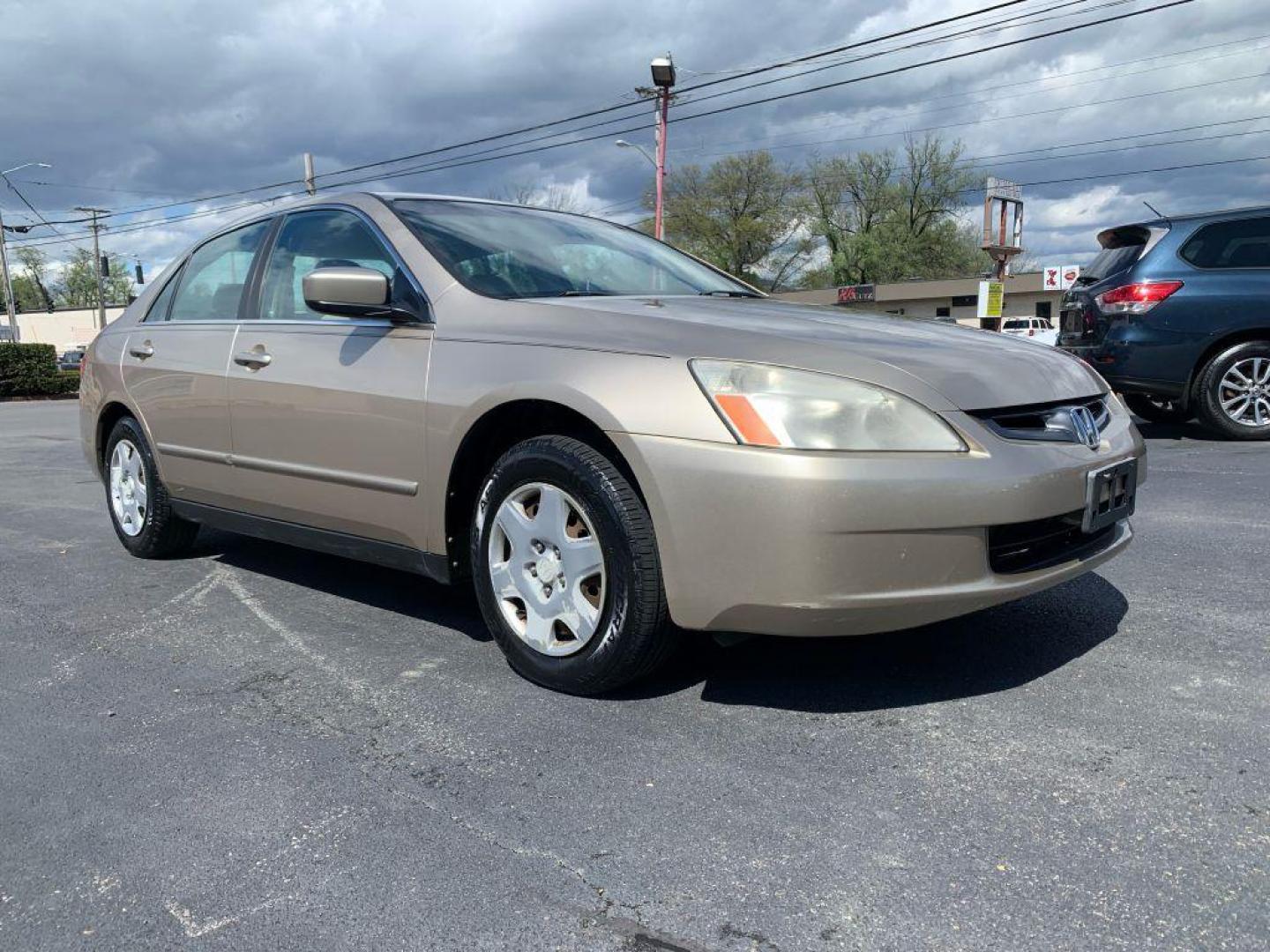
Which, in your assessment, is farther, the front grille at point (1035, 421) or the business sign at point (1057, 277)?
the business sign at point (1057, 277)

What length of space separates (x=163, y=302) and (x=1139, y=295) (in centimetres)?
679

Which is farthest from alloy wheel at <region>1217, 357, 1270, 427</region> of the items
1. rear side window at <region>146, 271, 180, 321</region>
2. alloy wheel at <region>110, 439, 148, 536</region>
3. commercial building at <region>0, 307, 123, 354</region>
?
commercial building at <region>0, 307, 123, 354</region>

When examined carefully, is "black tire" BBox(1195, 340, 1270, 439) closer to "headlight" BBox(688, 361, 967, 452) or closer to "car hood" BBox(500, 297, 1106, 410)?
"car hood" BBox(500, 297, 1106, 410)

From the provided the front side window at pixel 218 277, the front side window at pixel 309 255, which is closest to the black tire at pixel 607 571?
the front side window at pixel 309 255

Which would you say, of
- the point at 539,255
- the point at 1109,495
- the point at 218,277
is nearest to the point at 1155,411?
the point at 1109,495

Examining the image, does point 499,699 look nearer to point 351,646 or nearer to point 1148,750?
point 351,646

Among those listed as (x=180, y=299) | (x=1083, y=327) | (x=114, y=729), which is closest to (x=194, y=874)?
(x=114, y=729)

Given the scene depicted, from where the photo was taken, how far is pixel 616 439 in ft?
8.71

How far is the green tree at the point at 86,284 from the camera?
97.6 meters

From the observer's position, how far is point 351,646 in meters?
3.45

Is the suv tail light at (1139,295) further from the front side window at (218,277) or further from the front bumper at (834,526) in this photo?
the front side window at (218,277)

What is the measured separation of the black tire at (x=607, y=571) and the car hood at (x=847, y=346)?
1.12ft

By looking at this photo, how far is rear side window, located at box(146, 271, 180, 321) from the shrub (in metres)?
24.1

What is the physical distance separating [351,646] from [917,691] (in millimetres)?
1860
